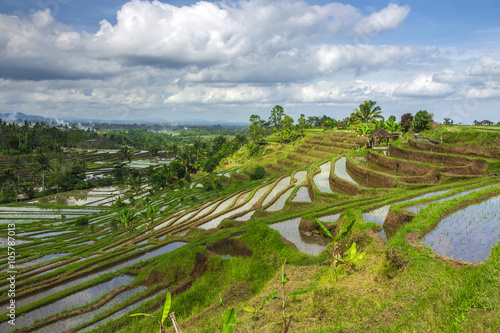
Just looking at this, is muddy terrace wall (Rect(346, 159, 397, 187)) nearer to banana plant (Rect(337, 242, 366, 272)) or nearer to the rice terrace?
the rice terrace

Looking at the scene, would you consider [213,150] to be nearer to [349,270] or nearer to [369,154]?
[369,154]

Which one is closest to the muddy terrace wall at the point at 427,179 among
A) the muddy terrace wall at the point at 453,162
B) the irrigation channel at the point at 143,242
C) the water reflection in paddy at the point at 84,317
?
the muddy terrace wall at the point at 453,162

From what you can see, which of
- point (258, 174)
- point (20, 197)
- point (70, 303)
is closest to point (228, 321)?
point (70, 303)

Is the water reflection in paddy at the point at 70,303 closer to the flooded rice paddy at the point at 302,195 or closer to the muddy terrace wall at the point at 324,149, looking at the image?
the flooded rice paddy at the point at 302,195

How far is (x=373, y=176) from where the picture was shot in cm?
2178

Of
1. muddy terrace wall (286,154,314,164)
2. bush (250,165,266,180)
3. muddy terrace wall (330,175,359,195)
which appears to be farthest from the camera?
muddy terrace wall (286,154,314,164)

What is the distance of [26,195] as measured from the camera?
42781 mm

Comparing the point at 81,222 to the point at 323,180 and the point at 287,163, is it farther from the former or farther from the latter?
the point at 287,163

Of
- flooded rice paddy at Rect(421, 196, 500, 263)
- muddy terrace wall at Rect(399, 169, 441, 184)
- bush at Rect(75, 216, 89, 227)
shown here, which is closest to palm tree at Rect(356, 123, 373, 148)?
muddy terrace wall at Rect(399, 169, 441, 184)

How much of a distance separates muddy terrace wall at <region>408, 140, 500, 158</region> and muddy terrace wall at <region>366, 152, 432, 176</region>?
358 centimetres

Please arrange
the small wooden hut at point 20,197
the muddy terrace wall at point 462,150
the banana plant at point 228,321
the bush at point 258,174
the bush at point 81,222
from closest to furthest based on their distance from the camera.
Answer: the banana plant at point 228,321 < the muddy terrace wall at point 462,150 < the bush at point 81,222 < the bush at point 258,174 < the small wooden hut at point 20,197

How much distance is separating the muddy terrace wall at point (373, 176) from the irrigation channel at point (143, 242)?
0.94 m

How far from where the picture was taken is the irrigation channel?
9.20 m

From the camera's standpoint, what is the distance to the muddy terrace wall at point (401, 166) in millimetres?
20547
